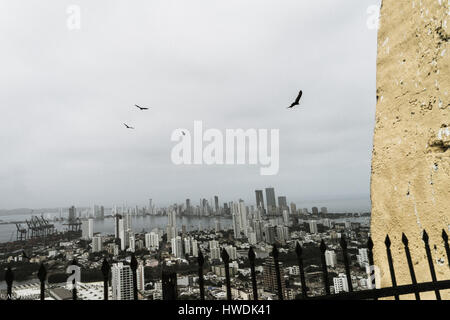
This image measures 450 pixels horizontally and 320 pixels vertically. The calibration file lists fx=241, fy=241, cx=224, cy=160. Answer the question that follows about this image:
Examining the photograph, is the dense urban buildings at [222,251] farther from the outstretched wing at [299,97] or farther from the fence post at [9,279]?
the outstretched wing at [299,97]

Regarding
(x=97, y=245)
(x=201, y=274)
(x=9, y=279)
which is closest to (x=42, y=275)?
(x=9, y=279)

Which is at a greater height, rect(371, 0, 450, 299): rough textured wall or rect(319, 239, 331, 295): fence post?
rect(371, 0, 450, 299): rough textured wall

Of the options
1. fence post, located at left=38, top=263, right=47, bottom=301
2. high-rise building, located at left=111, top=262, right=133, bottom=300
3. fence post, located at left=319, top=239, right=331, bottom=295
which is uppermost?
fence post, located at left=38, top=263, right=47, bottom=301

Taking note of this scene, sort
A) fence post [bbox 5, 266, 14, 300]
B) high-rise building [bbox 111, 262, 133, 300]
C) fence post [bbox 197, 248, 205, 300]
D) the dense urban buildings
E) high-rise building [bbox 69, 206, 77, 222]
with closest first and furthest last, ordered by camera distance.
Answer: fence post [bbox 5, 266, 14, 300]
fence post [bbox 197, 248, 205, 300]
high-rise building [bbox 111, 262, 133, 300]
the dense urban buildings
high-rise building [bbox 69, 206, 77, 222]

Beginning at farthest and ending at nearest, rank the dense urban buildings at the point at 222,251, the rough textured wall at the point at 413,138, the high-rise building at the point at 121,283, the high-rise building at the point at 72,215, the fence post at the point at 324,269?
the high-rise building at the point at 72,215, the dense urban buildings at the point at 222,251, the high-rise building at the point at 121,283, the rough textured wall at the point at 413,138, the fence post at the point at 324,269

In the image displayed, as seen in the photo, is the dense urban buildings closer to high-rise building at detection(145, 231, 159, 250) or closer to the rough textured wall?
high-rise building at detection(145, 231, 159, 250)

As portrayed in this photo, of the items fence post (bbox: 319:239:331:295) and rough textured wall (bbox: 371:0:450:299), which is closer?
fence post (bbox: 319:239:331:295)

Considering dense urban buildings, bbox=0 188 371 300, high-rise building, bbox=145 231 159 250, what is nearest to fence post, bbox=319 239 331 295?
dense urban buildings, bbox=0 188 371 300

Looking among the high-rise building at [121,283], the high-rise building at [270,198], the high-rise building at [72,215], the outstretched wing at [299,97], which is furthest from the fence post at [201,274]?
the high-rise building at [72,215]

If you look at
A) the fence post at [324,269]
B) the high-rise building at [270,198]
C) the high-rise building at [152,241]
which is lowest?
the high-rise building at [152,241]
